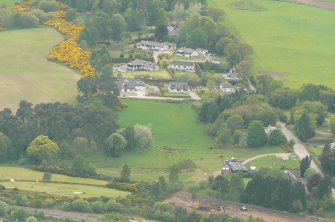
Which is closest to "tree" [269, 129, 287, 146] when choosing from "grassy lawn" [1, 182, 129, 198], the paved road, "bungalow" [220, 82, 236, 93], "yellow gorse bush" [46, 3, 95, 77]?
the paved road

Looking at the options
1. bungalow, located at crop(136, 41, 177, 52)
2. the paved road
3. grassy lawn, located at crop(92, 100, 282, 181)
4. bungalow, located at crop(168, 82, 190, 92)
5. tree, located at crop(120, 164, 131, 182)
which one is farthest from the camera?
bungalow, located at crop(136, 41, 177, 52)

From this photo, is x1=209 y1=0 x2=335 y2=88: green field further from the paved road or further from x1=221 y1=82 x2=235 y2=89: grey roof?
the paved road

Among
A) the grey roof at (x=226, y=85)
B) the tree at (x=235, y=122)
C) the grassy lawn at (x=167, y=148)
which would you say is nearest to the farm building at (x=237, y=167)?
the grassy lawn at (x=167, y=148)

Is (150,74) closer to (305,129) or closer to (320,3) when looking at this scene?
(305,129)

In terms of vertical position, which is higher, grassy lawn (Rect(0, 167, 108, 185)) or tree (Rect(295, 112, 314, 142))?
tree (Rect(295, 112, 314, 142))

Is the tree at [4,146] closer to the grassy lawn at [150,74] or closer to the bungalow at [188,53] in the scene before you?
the grassy lawn at [150,74]

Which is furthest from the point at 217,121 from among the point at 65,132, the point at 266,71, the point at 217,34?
the point at 217,34
